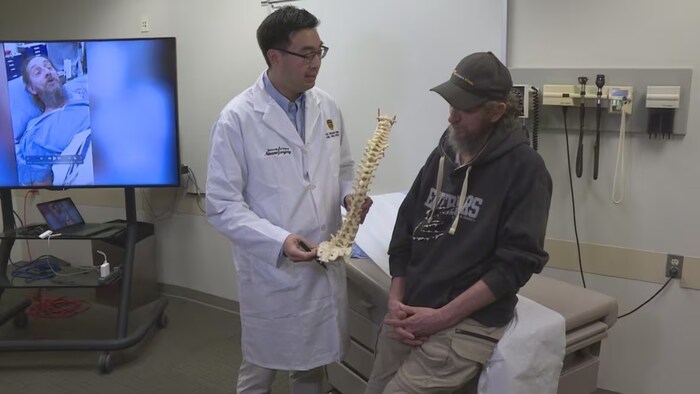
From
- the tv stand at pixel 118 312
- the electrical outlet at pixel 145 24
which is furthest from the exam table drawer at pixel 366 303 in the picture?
the electrical outlet at pixel 145 24

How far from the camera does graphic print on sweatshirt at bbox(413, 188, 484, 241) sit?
59.2 inches

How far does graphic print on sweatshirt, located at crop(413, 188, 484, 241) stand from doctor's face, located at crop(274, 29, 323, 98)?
0.57 m

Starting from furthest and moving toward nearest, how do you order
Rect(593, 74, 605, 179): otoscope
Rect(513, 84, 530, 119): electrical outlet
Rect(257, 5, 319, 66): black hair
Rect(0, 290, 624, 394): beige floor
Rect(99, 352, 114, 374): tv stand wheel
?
1. Rect(99, 352, 114, 374): tv stand wheel
2. Rect(0, 290, 624, 394): beige floor
3. Rect(513, 84, 530, 119): electrical outlet
4. Rect(593, 74, 605, 179): otoscope
5. Rect(257, 5, 319, 66): black hair

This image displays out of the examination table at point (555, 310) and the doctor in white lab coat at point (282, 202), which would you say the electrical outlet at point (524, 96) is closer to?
the examination table at point (555, 310)

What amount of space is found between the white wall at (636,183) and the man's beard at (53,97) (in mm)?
2215

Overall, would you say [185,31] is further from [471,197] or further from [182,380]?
[471,197]

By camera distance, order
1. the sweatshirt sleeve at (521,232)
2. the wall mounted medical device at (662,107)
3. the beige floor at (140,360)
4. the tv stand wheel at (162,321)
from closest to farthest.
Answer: the sweatshirt sleeve at (521,232) < the wall mounted medical device at (662,107) < the beige floor at (140,360) < the tv stand wheel at (162,321)

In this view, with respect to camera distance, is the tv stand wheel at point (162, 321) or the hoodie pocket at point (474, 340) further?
the tv stand wheel at point (162, 321)

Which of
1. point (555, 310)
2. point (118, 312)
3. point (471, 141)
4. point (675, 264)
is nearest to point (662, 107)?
point (675, 264)

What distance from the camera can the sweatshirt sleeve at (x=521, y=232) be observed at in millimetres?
1426

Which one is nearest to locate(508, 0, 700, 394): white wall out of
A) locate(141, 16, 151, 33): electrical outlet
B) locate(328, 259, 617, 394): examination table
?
locate(328, 259, 617, 394): examination table

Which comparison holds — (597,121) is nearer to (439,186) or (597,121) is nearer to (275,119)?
(439,186)

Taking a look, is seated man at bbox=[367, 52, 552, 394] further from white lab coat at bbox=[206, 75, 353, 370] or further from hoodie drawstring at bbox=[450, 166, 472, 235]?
white lab coat at bbox=[206, 75, 353, 370]

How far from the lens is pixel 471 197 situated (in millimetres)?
1517
